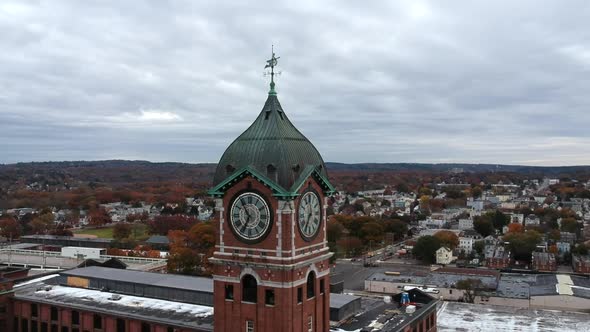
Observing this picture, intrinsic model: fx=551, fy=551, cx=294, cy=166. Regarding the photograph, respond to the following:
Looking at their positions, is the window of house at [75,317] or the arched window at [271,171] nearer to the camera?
the arched window at [271,171]

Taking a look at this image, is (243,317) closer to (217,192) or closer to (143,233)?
(217,192)

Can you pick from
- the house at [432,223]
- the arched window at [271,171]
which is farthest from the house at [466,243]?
the arched window at [271,171]

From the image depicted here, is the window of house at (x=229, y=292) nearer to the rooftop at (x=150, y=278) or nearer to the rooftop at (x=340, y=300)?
the rooftop at (x=340, y=300)

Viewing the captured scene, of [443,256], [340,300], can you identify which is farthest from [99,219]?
[340,300]

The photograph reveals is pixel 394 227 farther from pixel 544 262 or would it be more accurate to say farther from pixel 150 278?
pixel 150 278

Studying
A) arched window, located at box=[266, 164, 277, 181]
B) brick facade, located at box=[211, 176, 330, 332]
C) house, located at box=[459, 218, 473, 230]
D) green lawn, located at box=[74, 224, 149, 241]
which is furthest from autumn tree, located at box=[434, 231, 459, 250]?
arched window, located at box=[266, 164, 277, 181]

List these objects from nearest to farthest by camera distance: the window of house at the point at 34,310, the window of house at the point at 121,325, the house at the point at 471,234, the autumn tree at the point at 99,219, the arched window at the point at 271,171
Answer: the arched window at the point at 271,171
the window of house at the point at 121,325
the window of house at the point at 34,310
the house at the point at 471,234
the autumn tree at the point at 99,219

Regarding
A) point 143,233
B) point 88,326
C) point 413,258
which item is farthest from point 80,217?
point 88,326
